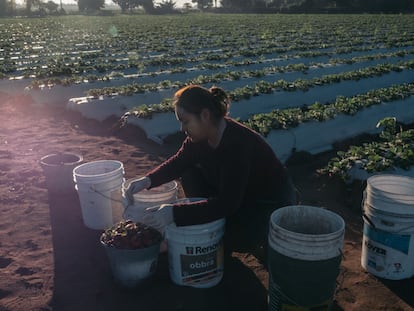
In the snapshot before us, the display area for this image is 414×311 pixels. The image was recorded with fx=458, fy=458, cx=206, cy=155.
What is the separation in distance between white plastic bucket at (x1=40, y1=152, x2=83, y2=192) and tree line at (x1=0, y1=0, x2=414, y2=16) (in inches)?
2095

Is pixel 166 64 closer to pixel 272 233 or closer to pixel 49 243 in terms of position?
pixel 49 243

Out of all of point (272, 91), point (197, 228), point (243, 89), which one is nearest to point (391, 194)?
point (197, 228)

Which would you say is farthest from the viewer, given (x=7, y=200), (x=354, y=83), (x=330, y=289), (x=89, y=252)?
(x=354, y=83)

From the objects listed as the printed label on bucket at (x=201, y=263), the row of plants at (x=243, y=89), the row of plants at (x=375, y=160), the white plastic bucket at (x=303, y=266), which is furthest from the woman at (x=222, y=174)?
the row of plants at (x=243, y=89)

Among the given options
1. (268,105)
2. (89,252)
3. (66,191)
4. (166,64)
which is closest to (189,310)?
(89,252)

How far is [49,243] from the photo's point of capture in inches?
172

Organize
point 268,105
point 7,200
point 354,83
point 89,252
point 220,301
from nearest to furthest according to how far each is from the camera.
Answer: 1. point 220,301
2. point 89,252
3. point 7,200
4. point 268,105
5. point 354,83

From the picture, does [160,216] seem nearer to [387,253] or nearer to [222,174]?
[222,174]

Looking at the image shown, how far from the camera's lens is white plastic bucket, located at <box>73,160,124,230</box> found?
4.24 m

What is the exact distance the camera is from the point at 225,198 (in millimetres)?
3219

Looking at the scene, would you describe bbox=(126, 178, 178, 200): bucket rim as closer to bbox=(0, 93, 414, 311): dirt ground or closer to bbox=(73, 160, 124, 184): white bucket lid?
bbox=(73, 160, 124, 184): white bucket lid

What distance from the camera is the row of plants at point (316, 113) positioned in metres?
6.73

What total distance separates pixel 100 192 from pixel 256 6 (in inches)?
2494

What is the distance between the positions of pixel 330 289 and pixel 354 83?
8326 mm
